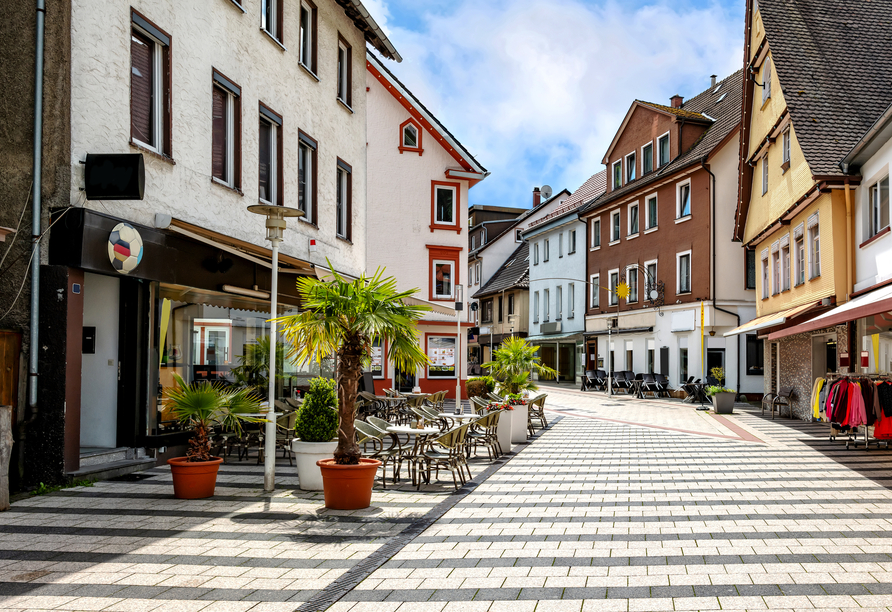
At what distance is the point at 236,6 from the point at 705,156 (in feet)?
75.6

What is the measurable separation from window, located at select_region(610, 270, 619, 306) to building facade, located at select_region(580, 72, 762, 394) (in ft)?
0.20

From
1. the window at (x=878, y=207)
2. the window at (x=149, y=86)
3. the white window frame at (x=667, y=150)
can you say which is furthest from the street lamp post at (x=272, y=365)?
the white window frame at (x=667, y=150)

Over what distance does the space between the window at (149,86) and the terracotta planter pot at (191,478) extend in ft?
14.3

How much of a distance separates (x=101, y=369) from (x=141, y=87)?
12.5 feet

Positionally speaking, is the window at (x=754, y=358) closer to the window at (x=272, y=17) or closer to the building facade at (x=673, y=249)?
the building facade at (x=673, y=249)

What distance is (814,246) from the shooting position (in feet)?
64.0

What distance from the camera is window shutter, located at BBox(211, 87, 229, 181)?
1257 cm

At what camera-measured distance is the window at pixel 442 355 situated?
28422 millimetres

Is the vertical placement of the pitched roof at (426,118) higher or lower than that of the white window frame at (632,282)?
higher

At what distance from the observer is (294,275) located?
1630 cm

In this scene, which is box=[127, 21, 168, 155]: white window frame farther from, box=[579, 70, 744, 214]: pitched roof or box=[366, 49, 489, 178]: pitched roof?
box=[579, 70, 744, 214]: pitched roof

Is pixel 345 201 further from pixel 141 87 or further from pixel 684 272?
pixel 684 272

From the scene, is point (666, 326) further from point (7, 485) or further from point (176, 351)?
point (7, 485)

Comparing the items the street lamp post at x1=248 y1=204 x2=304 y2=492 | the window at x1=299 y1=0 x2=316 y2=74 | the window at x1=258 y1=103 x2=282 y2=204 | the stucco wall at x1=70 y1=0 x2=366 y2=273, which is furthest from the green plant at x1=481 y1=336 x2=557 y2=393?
the street lamp post at x1=248 y1=204 x2=304 y2=492
